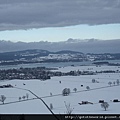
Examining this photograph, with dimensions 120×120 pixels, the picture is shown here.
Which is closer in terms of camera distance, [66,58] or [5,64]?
[5,64]

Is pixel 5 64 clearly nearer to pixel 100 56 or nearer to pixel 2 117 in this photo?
pixel 100 56

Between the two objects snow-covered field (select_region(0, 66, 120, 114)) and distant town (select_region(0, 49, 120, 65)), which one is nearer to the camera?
snow-covered field (select_region(0, 66, 120, 114))

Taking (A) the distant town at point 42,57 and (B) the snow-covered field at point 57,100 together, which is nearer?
(B) the snow-covered field at point 57,100

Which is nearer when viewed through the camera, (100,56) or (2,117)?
(2,117)

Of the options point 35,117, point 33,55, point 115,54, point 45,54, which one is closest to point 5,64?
point 33,55

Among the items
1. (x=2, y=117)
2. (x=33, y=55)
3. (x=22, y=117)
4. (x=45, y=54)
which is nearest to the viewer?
(x=22, y=117)

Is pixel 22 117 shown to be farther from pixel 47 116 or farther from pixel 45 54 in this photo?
pixel 45 54

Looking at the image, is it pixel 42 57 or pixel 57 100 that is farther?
pixel 42 57

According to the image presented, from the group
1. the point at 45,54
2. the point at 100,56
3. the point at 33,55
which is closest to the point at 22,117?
the point at 33,55

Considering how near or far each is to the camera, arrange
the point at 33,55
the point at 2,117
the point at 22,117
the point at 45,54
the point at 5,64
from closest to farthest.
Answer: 1. the point at 22,117
2. the point at 2,117
3. the point at 5,64
4. the point at 33,55
5. the point at 45,54
